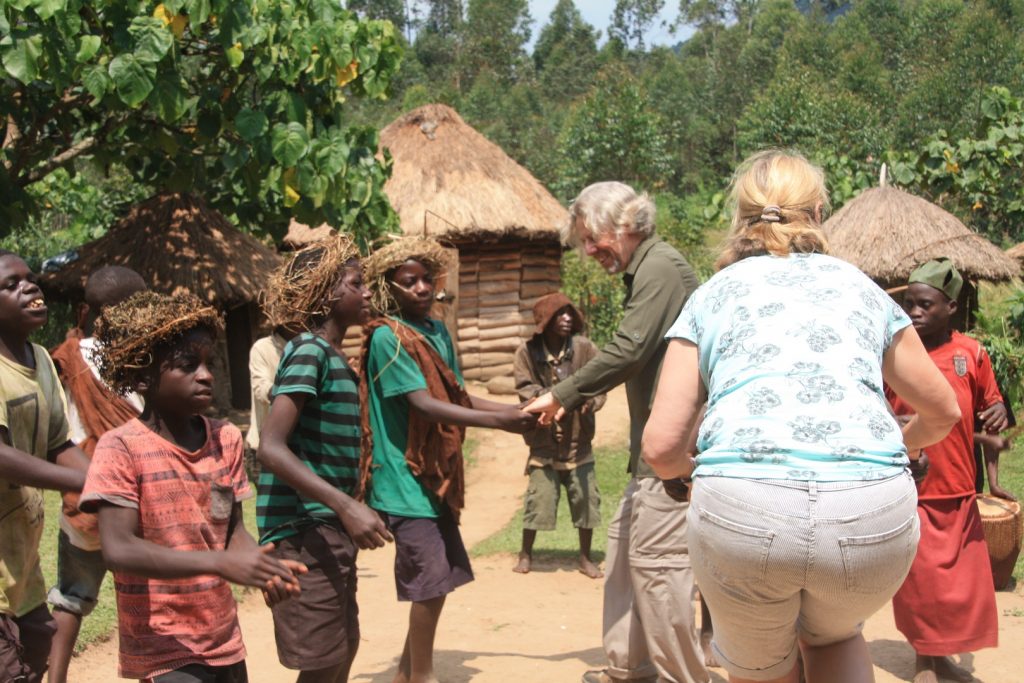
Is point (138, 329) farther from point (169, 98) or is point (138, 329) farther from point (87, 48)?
point (169, 98)

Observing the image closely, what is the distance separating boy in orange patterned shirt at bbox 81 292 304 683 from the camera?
2.84m

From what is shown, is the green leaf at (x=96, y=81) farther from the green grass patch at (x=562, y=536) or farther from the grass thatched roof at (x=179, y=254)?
the green grass patch at (x=562, y=536)

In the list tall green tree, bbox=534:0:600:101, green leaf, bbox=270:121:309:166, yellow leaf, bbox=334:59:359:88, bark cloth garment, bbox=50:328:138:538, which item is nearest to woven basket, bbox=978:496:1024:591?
bark cloth garment, bbox=50:328:138:538

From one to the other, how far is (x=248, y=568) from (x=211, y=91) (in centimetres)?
688

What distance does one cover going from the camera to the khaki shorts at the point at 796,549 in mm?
2410

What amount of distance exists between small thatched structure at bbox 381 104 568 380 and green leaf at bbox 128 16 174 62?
7017mm

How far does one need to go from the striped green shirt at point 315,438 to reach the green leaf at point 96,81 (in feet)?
15.3

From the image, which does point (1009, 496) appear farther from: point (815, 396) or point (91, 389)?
point (91, 389)

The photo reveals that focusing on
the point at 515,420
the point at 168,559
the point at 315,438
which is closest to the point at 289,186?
the point at 515,420

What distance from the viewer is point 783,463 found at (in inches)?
96.5

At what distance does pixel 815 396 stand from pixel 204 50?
24.2ft

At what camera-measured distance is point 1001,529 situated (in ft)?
19.1

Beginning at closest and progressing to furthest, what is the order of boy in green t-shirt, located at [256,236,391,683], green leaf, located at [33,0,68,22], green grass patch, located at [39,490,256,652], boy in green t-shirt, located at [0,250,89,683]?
boy in green t-shirt, located at [0,250,89,683] < boy in green t-shirt, located at [256,236,391,683] < green grass patch, located at [39,490,256,652] < green leaf, located at [33,0,68,22]

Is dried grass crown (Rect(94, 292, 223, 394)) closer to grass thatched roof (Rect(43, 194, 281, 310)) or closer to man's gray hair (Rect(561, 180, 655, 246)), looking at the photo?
man's gray hair (Rect(561, 180, 655, 246))
